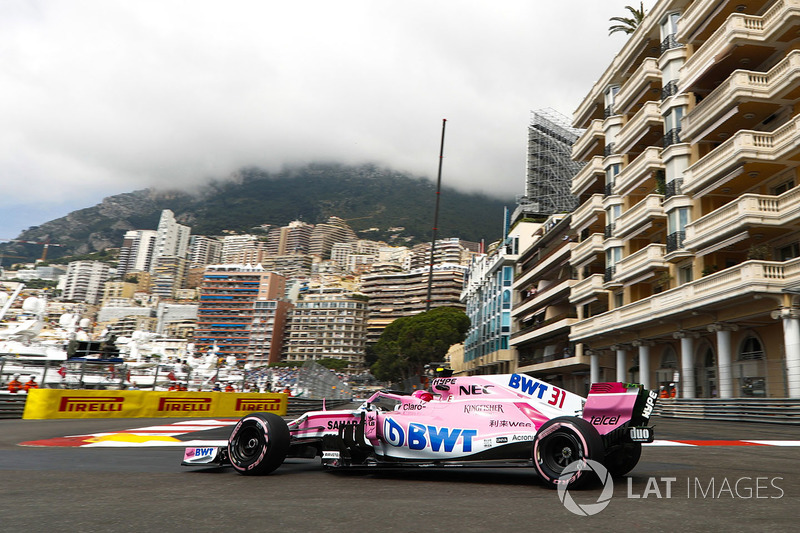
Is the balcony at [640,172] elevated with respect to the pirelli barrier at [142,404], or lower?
elevated

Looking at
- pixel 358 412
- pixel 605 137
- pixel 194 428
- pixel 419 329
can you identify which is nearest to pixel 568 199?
pixel 419 329

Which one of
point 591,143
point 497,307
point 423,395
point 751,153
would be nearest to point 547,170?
point 497,307

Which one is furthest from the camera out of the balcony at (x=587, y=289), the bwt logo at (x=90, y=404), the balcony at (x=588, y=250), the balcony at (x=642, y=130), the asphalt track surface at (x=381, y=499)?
the balcony at (x=588, y=250)

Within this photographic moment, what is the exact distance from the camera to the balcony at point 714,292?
83.9 ft

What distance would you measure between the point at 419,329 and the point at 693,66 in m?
62.2

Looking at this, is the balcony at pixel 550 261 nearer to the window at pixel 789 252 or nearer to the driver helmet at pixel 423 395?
the window at pixel 789 252

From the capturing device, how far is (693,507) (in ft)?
16.2

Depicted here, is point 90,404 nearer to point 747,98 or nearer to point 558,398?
point 558,398

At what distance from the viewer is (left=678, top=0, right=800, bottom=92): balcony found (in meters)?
27.7

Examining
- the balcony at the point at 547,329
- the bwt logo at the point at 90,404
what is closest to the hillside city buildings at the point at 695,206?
the balcony at the point at 547,329

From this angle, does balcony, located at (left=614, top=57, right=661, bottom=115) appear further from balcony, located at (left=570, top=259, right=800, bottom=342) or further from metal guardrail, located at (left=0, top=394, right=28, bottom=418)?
metal guardrail, located at (left=0, top=394, right=28, bottom=418)

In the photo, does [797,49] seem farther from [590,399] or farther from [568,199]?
[568,199]

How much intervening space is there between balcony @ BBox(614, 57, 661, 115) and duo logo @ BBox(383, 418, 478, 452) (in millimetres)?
37322

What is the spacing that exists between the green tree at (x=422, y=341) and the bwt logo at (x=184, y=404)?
206 feet
